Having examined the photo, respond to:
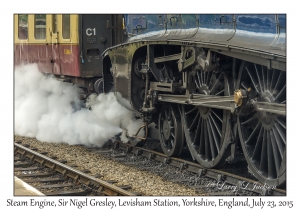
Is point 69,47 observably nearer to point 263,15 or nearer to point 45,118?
point 45,118

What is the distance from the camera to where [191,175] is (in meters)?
9.68

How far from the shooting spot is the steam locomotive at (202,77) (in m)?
7.89

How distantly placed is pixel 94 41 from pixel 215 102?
200 inches

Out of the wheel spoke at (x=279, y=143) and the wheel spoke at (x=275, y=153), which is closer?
the wheel spoke at (x=279, y=143)

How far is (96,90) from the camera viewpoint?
1320cm

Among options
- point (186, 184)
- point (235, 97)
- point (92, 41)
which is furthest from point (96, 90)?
point (235, 97)

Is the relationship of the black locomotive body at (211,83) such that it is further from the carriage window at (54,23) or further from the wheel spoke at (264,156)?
the carriage window at (54,23)

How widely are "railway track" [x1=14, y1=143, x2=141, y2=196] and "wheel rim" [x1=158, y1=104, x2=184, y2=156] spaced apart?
144 centimetres

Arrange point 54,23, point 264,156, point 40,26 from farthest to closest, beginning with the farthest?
1. point 40,26
2. point 54,23
3. point 264,156

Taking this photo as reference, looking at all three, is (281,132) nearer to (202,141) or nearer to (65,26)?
(202,141)

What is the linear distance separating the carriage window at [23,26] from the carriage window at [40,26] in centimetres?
27

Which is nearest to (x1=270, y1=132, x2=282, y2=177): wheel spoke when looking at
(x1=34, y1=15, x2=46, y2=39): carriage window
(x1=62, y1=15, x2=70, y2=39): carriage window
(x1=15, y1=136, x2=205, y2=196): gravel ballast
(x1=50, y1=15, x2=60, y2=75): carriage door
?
(x1=15, y1=136, x2=205, y2=196): gravel ballast

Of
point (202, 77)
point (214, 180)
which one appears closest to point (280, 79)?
point (202, 77)

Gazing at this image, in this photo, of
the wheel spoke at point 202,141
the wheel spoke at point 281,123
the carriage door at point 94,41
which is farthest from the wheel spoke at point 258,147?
the carriage door at point 94,41
